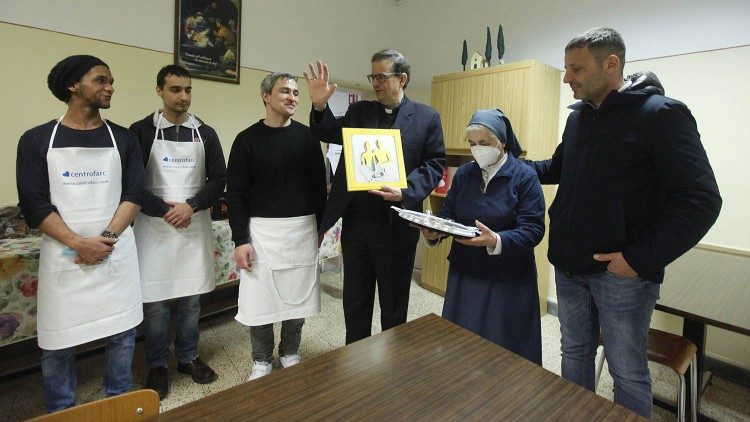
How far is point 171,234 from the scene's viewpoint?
1.93 m

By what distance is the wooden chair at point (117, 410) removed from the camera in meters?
0.71

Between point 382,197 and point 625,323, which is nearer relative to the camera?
point 625,323

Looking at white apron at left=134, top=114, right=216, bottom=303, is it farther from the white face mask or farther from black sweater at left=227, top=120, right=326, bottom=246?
the white face mask

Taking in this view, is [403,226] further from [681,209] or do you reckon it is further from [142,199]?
[142,199]

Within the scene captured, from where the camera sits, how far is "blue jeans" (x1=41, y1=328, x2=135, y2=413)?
1.58 metres

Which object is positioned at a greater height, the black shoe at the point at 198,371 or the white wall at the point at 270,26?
the white wall at the point at 270,26

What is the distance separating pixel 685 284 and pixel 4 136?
3.84 m

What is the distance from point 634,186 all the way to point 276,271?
1533mm

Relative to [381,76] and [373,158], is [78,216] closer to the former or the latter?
[373,158]

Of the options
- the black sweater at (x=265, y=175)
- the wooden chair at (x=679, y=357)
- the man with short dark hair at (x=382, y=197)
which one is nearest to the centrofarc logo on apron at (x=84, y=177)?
Result: the black sweater at (x=265, y=175)

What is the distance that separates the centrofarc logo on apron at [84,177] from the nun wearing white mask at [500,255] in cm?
135

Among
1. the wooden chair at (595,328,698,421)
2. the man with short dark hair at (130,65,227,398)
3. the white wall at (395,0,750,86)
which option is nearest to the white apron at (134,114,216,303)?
the man with short dark hair at (130,65,227,398)

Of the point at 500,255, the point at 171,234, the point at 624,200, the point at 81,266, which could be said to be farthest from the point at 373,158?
the point at 81,266

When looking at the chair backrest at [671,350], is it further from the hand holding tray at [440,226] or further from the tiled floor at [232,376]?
the hand holding tray at [440,226]
